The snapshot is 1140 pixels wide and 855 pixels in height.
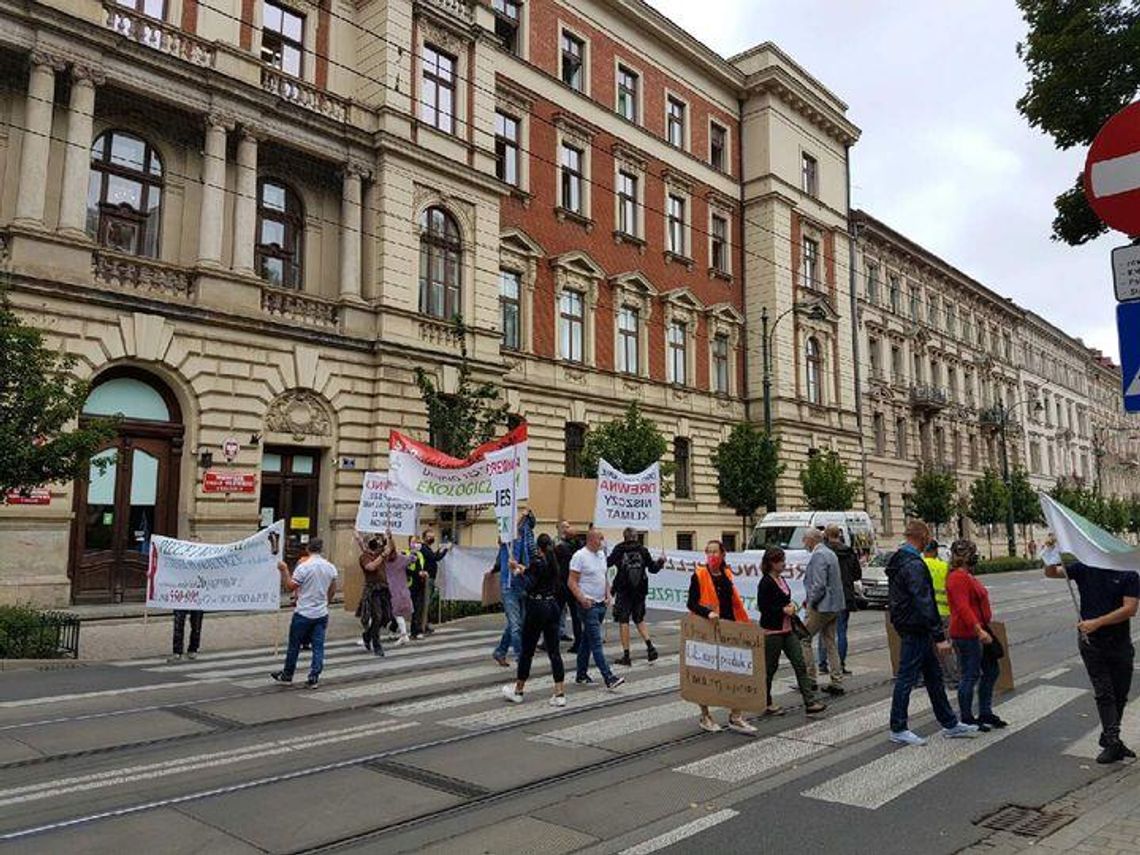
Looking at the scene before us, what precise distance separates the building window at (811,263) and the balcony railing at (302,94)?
971 inches

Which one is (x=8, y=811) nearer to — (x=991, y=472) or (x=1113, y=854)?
(x=1113, y=854)

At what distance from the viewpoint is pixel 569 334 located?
31.4m

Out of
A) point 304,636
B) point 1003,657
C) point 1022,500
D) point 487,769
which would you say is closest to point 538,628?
point 487,769

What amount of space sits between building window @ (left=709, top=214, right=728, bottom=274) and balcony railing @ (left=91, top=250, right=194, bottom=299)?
2380 centimetres

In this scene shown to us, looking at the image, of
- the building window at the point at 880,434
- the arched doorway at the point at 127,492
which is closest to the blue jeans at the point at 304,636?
the arched doorway at the point at 127,492

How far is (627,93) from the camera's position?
34938mm

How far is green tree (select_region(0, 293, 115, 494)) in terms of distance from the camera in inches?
508

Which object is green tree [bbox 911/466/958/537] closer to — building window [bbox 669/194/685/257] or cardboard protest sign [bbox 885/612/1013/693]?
building window [bbox 669/194/685/257]

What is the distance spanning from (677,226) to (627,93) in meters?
5.47

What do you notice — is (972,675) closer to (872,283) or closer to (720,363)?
(720,363)

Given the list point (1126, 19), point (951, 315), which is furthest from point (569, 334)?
point (951, 315)

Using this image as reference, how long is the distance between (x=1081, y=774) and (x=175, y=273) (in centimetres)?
1946

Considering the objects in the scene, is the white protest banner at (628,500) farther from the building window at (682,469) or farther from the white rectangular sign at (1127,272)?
the building window at (682,469)

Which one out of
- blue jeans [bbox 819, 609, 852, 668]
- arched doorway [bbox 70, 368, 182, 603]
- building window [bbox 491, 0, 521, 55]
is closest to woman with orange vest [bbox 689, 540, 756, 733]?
blue jeans [bbox 819, 609, 852, 668]
